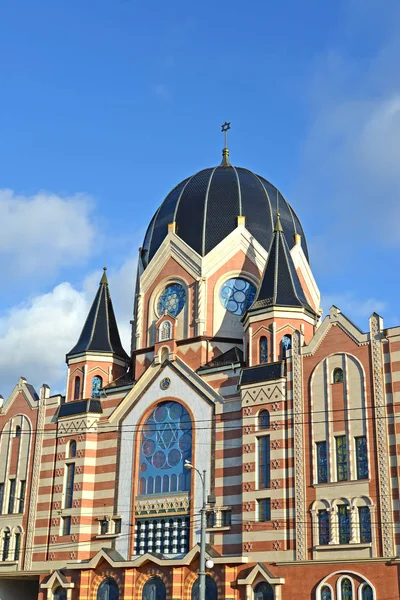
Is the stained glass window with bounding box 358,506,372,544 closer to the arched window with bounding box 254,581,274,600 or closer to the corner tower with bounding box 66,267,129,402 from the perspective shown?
the arched window with bounding box 254,581,274,600

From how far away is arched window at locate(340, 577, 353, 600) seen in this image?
36125 millimetres

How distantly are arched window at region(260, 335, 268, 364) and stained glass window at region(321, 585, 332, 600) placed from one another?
40.0 ft

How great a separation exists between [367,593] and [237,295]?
68.3 ft

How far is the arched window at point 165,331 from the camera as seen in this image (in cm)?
4853

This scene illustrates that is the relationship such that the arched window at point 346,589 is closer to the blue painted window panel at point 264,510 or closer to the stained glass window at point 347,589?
the stained glass window at point 347,589

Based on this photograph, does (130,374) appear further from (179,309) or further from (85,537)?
(85,537)

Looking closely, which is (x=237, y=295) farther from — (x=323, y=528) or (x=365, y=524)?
(x=365, y=524)

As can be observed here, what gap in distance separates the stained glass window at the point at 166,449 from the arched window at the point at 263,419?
4.73m

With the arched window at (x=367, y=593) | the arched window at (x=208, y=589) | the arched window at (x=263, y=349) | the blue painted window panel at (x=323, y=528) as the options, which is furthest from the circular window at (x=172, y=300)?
the arched window at (x=367, y=593)

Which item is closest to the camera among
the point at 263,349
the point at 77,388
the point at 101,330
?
the point at 263,349

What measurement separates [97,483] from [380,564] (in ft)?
59.7

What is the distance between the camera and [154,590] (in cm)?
4175

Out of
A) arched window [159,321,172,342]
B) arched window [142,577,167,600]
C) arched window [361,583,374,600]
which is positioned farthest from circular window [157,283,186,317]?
arched window [361,583,374,600]

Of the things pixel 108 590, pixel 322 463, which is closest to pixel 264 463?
pixel 322 463
